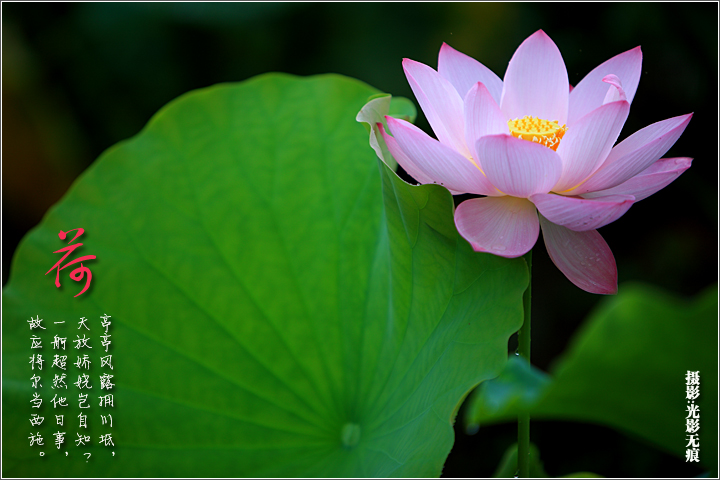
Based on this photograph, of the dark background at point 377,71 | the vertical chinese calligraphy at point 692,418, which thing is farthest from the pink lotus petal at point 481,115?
the dark background at point 377,71

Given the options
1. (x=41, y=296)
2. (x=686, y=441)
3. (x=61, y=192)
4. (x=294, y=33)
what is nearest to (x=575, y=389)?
(x=686, y=441)

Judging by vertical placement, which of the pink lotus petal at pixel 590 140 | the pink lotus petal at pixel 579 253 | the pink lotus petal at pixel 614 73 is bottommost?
the pink lotus petal at pixel 579 253

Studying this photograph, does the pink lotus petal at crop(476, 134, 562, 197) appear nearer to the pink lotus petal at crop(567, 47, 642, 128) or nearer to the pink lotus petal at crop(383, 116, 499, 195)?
the pink lotus petal at crop(383, 116, 499, 195)

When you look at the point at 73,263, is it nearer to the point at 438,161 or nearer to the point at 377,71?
the point at 438,161

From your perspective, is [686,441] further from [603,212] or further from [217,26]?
[217,26]

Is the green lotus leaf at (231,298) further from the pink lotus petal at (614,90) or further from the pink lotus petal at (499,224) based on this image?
the pink lotus petal at (614,90)

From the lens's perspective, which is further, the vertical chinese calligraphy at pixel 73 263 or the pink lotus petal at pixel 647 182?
the vertical chinese calligraphy at pixel 73 263

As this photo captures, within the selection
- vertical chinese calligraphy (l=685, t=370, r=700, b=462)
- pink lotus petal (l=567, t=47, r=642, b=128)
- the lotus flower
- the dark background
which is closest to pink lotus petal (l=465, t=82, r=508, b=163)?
the lotus flower
